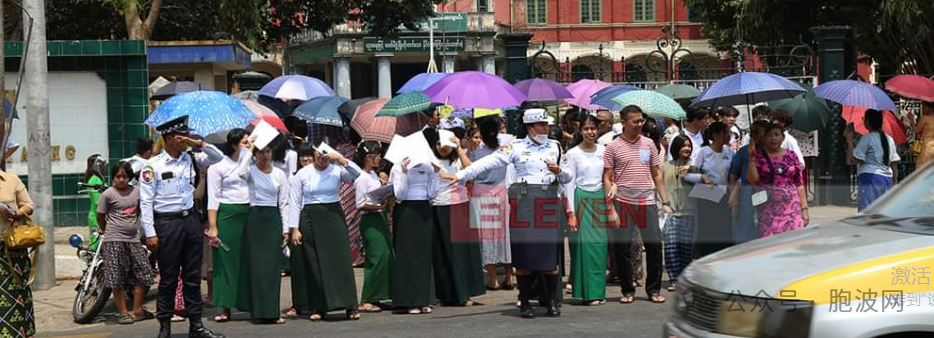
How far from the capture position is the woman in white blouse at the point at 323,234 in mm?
9984

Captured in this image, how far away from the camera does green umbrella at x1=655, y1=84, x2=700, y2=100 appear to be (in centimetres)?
1688

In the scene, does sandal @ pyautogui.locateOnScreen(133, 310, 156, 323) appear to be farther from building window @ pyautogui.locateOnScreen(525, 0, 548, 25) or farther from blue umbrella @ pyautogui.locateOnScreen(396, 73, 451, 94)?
building window @ pyautogui.locateOnScreen(525, 0, 548, 25)

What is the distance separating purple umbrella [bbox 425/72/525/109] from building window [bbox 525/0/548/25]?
45.0 m

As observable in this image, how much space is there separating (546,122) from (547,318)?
165cm

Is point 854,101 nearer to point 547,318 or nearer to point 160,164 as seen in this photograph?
point 547,318

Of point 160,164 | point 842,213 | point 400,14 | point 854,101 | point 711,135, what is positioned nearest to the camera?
point 160,164

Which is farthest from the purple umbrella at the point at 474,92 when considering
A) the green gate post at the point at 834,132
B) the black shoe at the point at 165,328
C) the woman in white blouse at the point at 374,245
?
the green gate post at the point at 834,132

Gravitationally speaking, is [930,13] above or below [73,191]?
above

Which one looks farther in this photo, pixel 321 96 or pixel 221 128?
pixel 321 96

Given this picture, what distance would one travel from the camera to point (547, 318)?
9.87 metres

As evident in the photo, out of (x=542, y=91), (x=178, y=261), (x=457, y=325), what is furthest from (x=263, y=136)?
(x=542, y=91)

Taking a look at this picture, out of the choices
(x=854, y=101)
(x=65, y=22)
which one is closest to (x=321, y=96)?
(x=854, y=101)

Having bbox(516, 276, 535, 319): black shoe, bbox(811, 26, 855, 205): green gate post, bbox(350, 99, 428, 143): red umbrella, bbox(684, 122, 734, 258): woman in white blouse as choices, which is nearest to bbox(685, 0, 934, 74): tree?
bbox(811, 26, 855, 205): green gate post

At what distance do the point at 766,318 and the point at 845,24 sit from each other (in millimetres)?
26576
